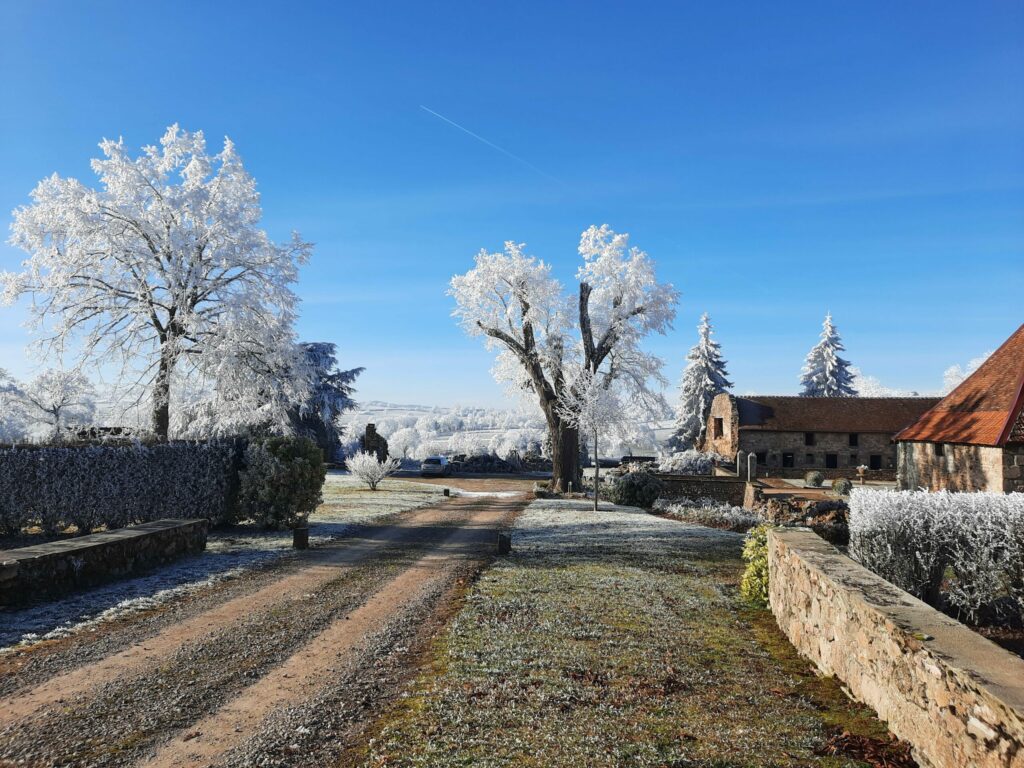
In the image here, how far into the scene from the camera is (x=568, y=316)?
31062 mm

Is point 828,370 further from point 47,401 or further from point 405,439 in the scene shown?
point 47,401

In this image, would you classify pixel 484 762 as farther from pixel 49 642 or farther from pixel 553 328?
pixel 553 328

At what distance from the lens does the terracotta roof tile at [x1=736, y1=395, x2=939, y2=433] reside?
139ft

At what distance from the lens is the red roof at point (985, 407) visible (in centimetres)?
1641

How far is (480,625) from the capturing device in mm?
8102

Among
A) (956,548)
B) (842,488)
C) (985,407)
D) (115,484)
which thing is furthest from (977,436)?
(115,484)

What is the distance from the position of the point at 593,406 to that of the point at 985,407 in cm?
1449

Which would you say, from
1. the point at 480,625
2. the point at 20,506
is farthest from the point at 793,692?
the point at 20,506

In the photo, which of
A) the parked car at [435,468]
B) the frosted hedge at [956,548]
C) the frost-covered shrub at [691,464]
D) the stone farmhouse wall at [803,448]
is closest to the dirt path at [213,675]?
the frosted hedge at [956,548]

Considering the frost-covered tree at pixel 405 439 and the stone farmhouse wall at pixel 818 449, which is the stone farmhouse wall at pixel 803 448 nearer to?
the stone farmhouse wall at pixel 818 449

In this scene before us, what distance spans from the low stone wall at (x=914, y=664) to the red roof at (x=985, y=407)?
12557 mm

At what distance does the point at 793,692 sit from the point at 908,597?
138cm

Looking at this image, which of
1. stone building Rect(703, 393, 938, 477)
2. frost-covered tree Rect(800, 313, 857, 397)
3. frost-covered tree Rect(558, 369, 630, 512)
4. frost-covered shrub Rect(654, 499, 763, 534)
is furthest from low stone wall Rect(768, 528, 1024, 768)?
frost-covered tree Rect(800, 313, 857, 397)

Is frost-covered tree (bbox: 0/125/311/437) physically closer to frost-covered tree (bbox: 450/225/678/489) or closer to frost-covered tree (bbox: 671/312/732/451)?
frost-covered tree (bbox: 450/225/678/489)
